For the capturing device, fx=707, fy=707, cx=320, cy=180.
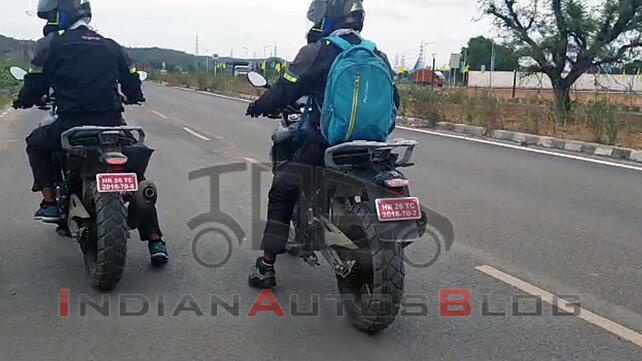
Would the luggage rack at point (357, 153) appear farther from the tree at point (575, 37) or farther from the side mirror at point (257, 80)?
the tree at point (575, 37)

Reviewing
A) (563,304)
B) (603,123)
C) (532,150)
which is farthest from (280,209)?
(603,123)

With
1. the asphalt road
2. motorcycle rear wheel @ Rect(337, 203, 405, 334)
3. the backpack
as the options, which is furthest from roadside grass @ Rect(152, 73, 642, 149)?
motorcycle rear wheel @ Rect(337, 203, 405, 334)

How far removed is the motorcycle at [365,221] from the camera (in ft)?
12.5

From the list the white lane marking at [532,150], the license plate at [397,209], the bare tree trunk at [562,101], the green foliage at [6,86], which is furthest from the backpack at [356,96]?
the green foliage at [6,86]

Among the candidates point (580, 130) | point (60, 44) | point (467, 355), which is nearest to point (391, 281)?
point (467, 355)

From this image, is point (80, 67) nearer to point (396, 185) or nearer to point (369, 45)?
point (369, 45)

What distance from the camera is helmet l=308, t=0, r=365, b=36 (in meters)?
4.29

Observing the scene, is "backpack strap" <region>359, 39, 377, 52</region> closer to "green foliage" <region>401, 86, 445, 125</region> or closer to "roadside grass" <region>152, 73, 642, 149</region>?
"roadside grass" <region>152, 73, 642, 149</region>

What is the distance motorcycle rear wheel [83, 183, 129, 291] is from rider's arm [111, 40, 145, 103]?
98 centimetres

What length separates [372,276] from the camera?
3.92 meters

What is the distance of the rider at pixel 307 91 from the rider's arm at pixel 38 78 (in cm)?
147

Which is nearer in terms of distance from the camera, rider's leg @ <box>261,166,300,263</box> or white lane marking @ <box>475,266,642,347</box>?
white lane marking @ <box>475,266,642,347</box>

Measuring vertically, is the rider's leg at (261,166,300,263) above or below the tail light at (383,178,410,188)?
below

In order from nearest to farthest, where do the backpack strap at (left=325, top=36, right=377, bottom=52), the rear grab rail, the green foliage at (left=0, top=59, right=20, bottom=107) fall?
the backpack strap at (left=325, top=36, right=377, bottom=52) < the rear grab rail < the green foliage at (left=0, top=59, right=20, bottom=107)
